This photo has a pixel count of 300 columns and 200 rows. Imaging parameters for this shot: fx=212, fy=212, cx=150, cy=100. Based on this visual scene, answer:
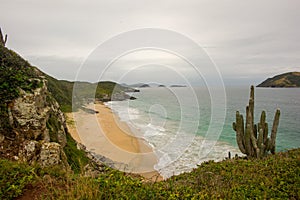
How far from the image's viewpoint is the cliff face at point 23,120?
20.1 ft

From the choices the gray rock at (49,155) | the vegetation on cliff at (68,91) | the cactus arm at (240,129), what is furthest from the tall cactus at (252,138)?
the gray rock at (49,155)

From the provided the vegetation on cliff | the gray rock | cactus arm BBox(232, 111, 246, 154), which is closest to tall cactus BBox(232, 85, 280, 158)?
cactus arm BBox(232, 111, 246, 154)

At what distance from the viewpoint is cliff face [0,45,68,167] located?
611 centimetres

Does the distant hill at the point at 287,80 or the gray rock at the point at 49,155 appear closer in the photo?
the gray rock at the point at 49,155

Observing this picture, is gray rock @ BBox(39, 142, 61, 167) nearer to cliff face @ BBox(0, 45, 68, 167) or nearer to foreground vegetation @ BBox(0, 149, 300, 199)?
cliff face @ BBox(0, 45, 68, 167)

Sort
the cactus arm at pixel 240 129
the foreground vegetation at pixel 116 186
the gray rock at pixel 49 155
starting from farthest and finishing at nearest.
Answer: the cactus arm at pixel 240 129
the gray rock at pixel 49 155
the foreground vegetation at pixel 116 186

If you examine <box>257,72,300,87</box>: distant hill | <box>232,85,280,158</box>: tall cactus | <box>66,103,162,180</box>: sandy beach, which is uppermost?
<box>257,72,300,87</box>: distant hill

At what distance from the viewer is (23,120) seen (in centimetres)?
665

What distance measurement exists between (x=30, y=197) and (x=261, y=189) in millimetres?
4317

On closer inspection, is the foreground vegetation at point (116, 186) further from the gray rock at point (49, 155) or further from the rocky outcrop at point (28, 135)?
the gray rock at point (49, 155)

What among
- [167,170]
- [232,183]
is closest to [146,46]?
[232,183]

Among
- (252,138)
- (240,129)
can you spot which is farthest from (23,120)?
(252,138)

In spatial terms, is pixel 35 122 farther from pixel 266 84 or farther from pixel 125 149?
pixel 266 84

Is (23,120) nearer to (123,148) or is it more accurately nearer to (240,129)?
(240,129)
